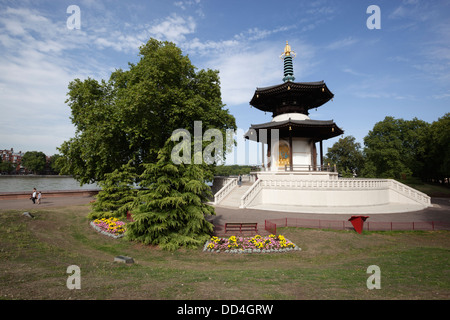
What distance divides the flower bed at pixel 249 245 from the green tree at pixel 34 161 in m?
140

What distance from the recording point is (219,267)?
400 inches

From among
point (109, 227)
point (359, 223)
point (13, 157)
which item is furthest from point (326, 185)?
point (13, 157)

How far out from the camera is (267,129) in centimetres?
3020

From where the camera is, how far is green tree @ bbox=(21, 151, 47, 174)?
114794mm

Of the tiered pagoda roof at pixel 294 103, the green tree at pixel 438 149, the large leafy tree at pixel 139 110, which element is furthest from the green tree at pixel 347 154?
the large leafy tree at pixel 139 110

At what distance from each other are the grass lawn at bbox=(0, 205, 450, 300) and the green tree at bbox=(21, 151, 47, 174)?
420 feet

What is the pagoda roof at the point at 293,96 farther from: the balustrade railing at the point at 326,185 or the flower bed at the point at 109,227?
the flower bed at the point at 109,227

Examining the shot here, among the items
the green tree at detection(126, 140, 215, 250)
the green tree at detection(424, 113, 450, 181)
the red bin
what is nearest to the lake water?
the green tree at detection(126, 140, 215, 250)

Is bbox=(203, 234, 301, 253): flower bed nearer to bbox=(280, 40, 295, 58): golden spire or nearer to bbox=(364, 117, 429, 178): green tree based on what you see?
bbox=(280, 40, 295, 58): golden spire

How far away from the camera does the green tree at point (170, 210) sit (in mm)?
12562

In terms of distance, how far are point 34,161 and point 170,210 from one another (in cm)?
A: 13766
